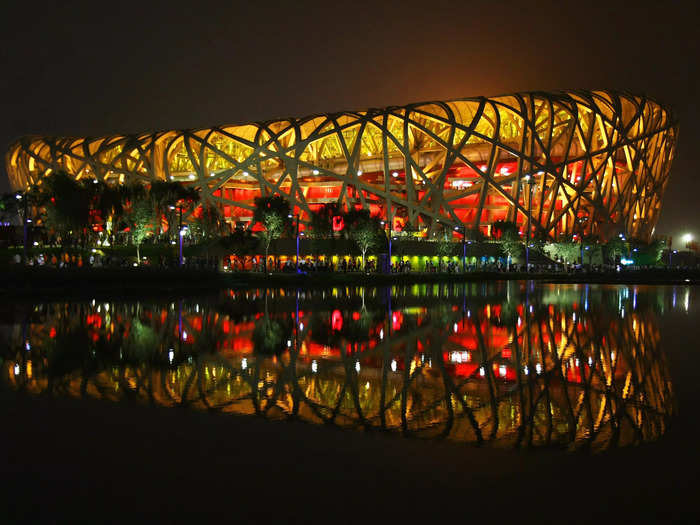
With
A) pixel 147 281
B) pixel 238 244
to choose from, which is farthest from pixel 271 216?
pixel 147 281

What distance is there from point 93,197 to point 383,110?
3732 cm

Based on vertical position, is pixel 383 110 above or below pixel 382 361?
above

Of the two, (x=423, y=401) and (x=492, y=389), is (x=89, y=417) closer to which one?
(x=423, y=401)

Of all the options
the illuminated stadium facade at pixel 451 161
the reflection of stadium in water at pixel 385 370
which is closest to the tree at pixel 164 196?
the illuminated stadium facade at pixel 451 161

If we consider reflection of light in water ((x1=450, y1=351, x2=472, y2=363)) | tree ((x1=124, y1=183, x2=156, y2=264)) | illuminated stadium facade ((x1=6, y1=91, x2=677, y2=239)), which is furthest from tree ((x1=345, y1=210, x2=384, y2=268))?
reflection of light in water ((x1=450, y1=351, x2=472, y2=363))

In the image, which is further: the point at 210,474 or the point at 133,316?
the point at 133,316

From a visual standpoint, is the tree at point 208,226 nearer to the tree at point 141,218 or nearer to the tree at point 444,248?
the tree at point 141,218

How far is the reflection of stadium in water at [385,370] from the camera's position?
7.50 m

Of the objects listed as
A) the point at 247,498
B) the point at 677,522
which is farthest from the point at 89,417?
the point at 677,522

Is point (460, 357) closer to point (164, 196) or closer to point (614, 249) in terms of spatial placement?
point (164, 196)

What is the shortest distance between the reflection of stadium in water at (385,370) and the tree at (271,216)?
36.6 metres

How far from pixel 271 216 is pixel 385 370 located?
4665 cm

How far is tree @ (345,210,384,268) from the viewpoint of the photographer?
59.3 m

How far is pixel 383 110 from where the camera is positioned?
79375mm
